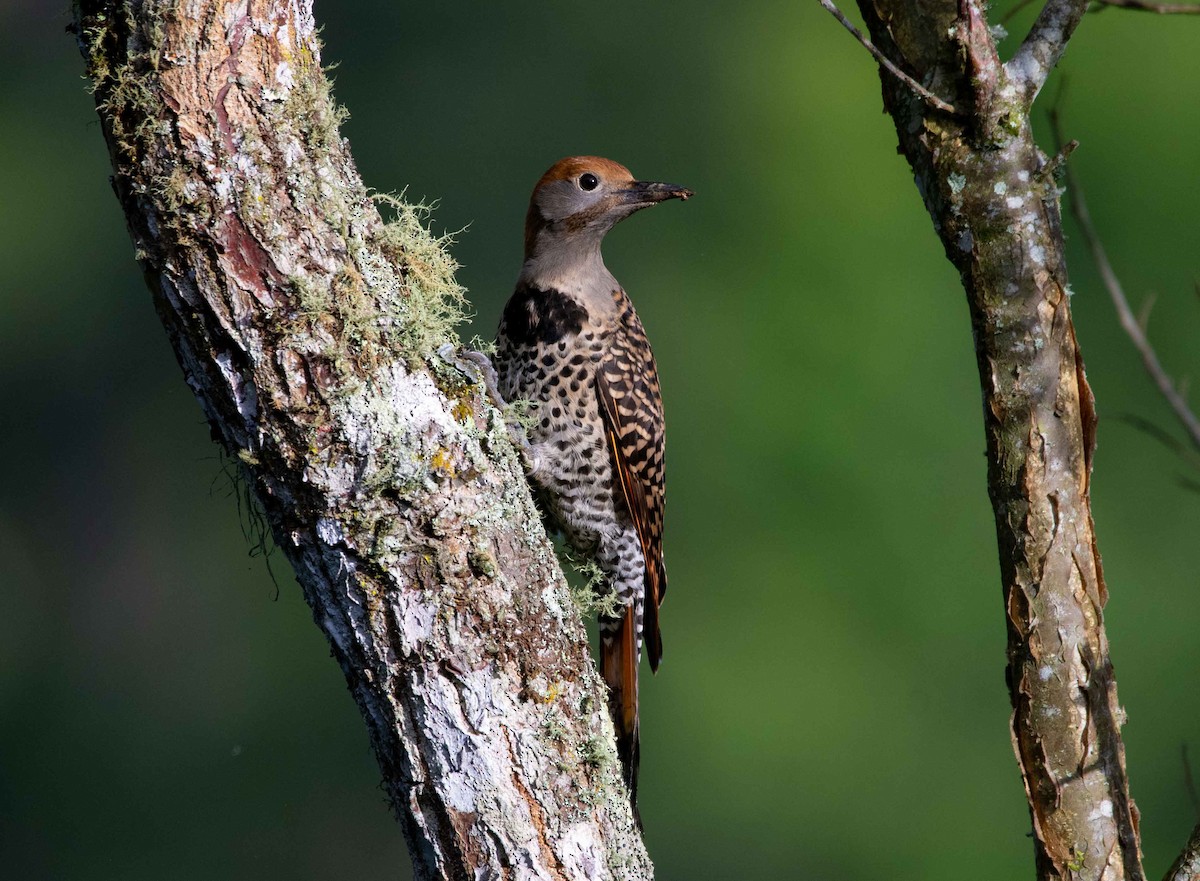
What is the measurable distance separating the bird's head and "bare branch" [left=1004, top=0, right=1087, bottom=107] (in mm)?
1515

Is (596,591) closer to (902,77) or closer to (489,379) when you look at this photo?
(489,379)

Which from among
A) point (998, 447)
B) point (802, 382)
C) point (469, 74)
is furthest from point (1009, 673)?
point (469, 74)

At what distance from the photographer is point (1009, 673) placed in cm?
247

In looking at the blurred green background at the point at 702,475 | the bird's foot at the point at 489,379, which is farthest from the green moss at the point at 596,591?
the blurred green background at the point at 702,475

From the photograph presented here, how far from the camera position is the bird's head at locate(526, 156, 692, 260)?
3.89 meters

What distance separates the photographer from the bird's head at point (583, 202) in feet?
12.8

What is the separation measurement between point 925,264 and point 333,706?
27.7ft

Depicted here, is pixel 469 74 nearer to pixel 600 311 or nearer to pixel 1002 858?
pixel 1002 858

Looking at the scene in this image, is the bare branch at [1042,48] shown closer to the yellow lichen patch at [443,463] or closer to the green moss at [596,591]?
the yellow lichen patch at [443,463]

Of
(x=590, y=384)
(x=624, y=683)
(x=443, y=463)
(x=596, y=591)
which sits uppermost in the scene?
(x=590, y=384)

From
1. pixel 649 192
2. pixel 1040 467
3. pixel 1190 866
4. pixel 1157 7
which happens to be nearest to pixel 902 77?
pixel 1157 7

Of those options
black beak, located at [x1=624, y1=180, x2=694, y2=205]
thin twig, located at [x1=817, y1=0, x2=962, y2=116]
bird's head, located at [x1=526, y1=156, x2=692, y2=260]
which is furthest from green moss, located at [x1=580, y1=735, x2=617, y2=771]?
bird's head, located at [x1=526, y1=156, x2=692, y2=260]

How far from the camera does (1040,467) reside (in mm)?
2410

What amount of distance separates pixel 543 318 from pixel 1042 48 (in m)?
1.76
